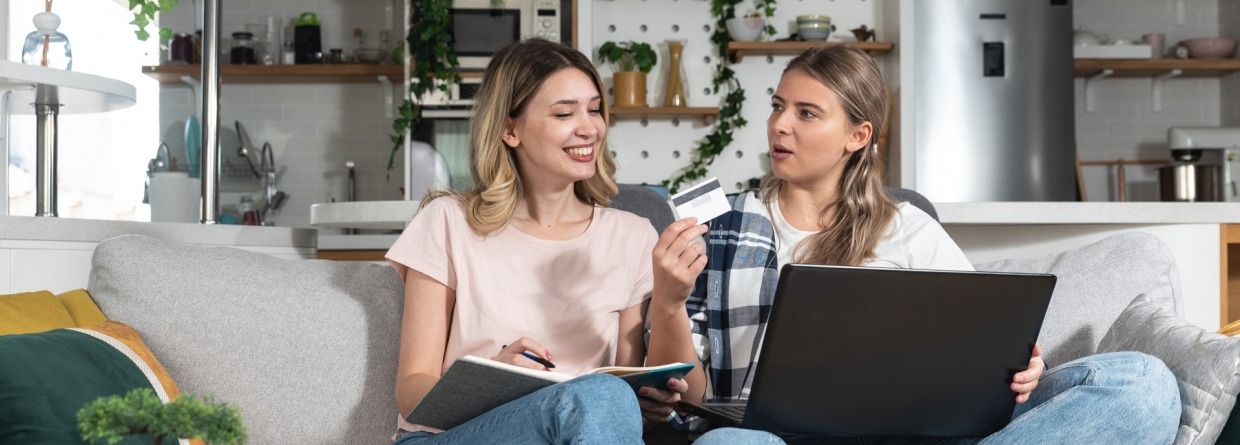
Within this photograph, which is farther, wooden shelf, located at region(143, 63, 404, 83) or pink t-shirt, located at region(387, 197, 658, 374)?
wooden shelf, located at region(143, 63, 404, 83)

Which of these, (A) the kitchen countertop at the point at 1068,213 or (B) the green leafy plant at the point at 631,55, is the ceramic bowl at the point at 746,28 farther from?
(A) the kitchen countertop at the point at 1068,213

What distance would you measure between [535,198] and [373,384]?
1.41ft

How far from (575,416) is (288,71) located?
14.4 feet

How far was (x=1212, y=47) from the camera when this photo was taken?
5.39 metres

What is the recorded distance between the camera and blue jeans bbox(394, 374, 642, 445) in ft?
4.43

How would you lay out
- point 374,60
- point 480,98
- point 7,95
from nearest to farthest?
1. point 480,98
2. point 7,95
3. point 374,60

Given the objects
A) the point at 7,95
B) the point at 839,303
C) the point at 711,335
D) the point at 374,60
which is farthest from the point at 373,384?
the point at 374,60

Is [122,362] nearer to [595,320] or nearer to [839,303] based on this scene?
[595,320]

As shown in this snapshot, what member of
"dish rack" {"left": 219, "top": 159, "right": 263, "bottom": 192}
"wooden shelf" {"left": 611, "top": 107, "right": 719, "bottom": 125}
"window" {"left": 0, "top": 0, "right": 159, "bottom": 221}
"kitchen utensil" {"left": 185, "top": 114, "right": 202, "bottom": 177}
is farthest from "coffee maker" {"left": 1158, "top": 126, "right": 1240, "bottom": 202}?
"window" {"left": 0, "top": 0, "right": 159, "bottom": 221}

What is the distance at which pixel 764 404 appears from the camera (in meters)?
1.48

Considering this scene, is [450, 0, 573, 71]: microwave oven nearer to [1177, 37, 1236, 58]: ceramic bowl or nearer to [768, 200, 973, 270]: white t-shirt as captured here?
[768, 200, 973, 270]: white t-shirt

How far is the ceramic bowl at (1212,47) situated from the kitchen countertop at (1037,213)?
10.4 ft

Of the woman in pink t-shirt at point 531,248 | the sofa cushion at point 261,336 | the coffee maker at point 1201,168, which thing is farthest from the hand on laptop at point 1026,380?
the coffee maker at point 1201,168

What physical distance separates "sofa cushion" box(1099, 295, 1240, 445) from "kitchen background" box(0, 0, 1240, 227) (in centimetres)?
348
